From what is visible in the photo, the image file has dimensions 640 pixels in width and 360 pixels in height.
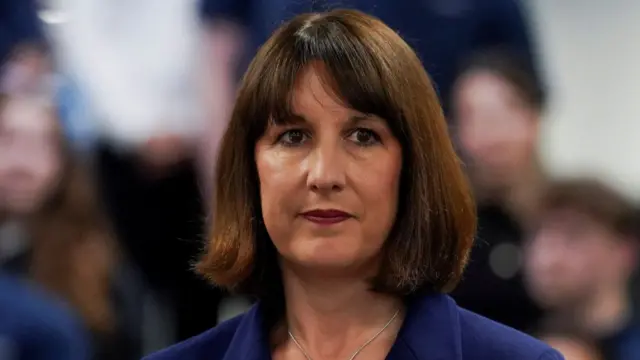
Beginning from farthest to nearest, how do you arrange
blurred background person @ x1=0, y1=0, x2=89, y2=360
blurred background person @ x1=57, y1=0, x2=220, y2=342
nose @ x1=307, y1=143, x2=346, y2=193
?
blurred background person @ x1=57, y1=0, x2=220, y2=342, blurred background person @ x1=0, y1=0, x2=89, y2=360, nose @ x1=307, y1=143, x2=346, y2=193

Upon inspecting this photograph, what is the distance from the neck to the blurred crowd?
60cm

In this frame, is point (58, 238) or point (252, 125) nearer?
point (252, 125)

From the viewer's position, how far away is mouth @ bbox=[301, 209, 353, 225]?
97 cm

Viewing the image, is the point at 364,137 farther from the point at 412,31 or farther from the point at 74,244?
the point at 74,244

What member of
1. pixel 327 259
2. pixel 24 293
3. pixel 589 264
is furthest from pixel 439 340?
pixel 24 293

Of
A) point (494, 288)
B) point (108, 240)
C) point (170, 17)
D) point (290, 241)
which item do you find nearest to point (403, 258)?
point (290, 241)

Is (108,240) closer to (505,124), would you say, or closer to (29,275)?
(29,275)

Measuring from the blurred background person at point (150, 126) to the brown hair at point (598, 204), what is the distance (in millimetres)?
597

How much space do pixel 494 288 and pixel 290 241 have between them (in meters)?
0.75

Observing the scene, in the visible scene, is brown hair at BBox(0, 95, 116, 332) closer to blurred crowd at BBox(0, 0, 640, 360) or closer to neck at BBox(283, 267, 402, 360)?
blurred crowd at BBox(0, 0, 640, 360)

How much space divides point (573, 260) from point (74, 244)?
2.80 ft

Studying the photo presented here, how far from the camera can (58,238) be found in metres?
1.81

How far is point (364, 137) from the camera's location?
98 cm

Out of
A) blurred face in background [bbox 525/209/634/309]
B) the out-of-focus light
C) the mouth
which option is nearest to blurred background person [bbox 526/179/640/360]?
blurred face in background [bbox 525/209/634/309]
